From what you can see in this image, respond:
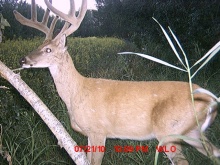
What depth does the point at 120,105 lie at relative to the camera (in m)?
2.74

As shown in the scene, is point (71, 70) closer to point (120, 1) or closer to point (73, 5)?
point (73, 5)

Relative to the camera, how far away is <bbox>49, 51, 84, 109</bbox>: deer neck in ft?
9.64

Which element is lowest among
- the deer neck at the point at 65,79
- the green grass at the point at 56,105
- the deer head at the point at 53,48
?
the green grass at the point at 56,105

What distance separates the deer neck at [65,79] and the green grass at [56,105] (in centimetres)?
52

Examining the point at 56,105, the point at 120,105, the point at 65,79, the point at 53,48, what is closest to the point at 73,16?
the point at 53,48

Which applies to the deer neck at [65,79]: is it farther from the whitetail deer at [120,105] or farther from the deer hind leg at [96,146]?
the deer hind leg at [96,146]

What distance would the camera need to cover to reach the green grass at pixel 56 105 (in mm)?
3131

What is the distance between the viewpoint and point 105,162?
3.32 metres

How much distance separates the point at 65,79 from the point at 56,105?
145cm

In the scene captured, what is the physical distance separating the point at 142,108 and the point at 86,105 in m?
0.56

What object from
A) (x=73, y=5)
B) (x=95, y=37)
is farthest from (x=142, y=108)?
(x=95, y=37)

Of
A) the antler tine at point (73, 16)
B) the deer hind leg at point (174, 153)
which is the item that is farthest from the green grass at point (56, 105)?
the antler tine at point (73, 16)

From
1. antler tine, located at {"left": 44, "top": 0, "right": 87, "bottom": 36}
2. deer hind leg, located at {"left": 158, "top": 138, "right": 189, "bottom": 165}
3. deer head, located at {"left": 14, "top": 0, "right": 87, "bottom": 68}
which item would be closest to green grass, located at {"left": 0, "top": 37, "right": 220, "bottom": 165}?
deer hind leg, located at {"left": 158, "top": 138, "right": 189, "bottom": 165}

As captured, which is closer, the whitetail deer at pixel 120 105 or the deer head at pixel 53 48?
the whitetail deer at pixel 120 105
